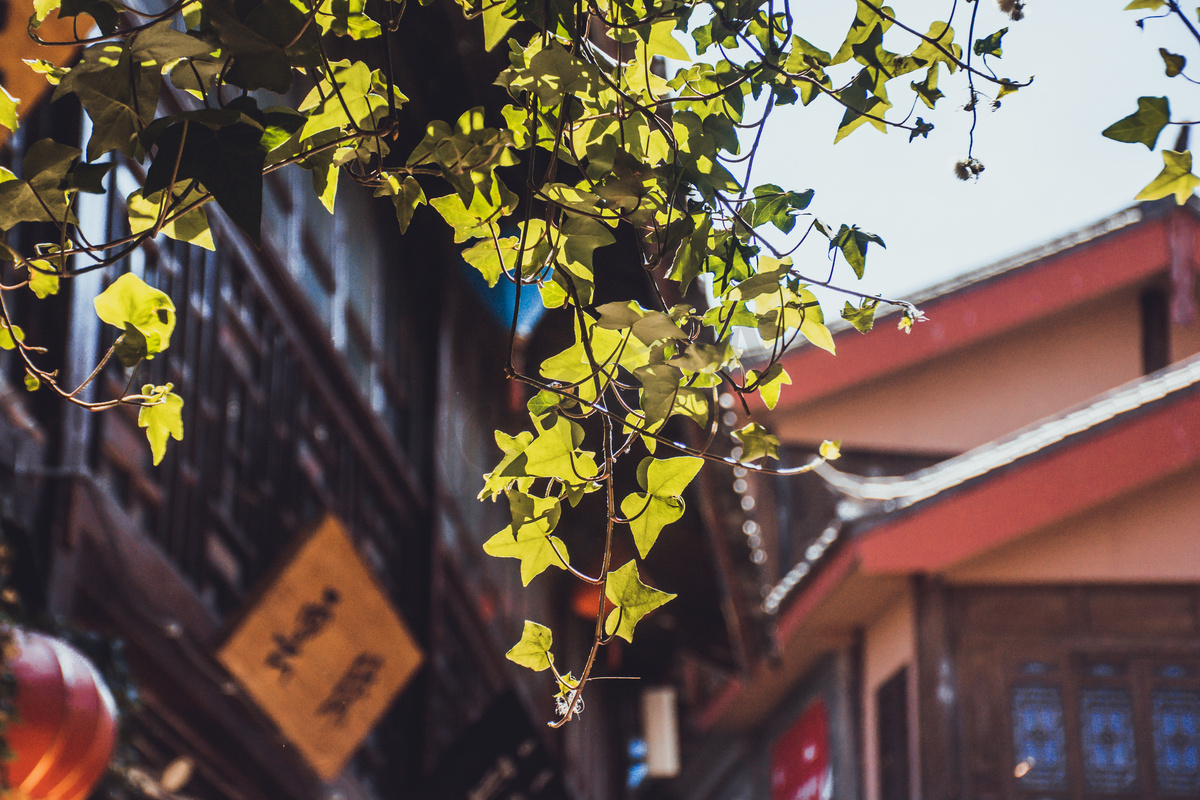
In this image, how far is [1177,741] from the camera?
7.98 meters

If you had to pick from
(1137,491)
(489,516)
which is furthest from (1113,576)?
(489,516)

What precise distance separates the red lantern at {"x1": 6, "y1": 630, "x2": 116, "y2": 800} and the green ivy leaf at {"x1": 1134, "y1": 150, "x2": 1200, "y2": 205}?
9.46ft

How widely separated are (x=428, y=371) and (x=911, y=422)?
237 inches

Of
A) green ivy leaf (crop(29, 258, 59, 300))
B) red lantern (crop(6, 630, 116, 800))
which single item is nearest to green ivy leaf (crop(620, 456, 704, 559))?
green ivy leaf (crop(29, 258, 59, 300))

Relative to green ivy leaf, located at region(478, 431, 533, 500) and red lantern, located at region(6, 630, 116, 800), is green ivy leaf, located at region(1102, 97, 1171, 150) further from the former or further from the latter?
red lantern, located at region(6, 630, 116, 800)

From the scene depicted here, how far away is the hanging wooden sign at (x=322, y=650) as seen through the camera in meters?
4.72

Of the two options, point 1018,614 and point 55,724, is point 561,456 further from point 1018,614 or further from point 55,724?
point 1018,614

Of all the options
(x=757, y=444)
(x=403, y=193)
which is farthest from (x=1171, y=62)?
(x=403, y=193)

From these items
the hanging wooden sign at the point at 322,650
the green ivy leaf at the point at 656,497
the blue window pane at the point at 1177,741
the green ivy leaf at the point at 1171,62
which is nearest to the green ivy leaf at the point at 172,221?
the green ivy leaf at the point at 656,497

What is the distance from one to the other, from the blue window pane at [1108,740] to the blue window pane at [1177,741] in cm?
17

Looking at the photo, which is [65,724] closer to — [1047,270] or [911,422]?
[911,422]

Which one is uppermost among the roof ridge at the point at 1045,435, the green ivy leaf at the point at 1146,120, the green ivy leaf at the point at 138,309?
the roof ridge at the point at 1045,435

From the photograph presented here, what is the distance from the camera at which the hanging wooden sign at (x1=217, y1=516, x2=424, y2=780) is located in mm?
4723

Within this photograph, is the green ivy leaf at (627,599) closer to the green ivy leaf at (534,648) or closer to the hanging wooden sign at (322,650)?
the green ivy leaf at (534,648)
